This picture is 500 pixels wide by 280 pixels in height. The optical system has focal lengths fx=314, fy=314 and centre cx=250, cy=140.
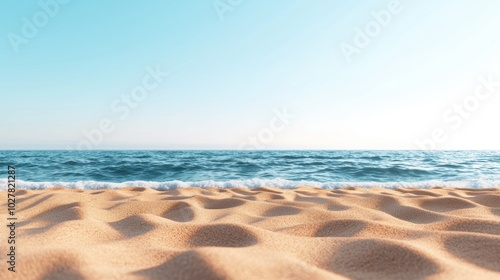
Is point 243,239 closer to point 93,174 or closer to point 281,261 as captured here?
point 281,261

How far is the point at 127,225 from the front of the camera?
74.1 inches

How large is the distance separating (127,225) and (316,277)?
51.2 inches

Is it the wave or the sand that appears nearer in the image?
the sand

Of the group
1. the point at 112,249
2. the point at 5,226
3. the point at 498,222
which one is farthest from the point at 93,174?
Result: the point at 498,222

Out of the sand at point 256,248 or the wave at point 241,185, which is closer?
the sand at point 256,248

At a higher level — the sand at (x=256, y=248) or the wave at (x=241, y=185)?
the sand at (x=256, y=248)

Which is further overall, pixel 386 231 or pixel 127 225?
pixel 127 225

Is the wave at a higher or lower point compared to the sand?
lower

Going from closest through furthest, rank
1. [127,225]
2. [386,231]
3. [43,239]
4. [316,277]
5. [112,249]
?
[316,277] → [112,249] → [43,239] → [386,231] → [127,225]

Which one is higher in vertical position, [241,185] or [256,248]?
[256,248]

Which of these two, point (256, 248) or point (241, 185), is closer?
point (256, 248)

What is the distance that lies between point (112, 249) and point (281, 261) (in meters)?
0.72

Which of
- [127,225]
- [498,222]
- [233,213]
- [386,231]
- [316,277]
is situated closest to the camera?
[316,277]

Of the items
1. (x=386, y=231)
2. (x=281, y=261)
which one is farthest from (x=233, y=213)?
(x=281, y=261)
